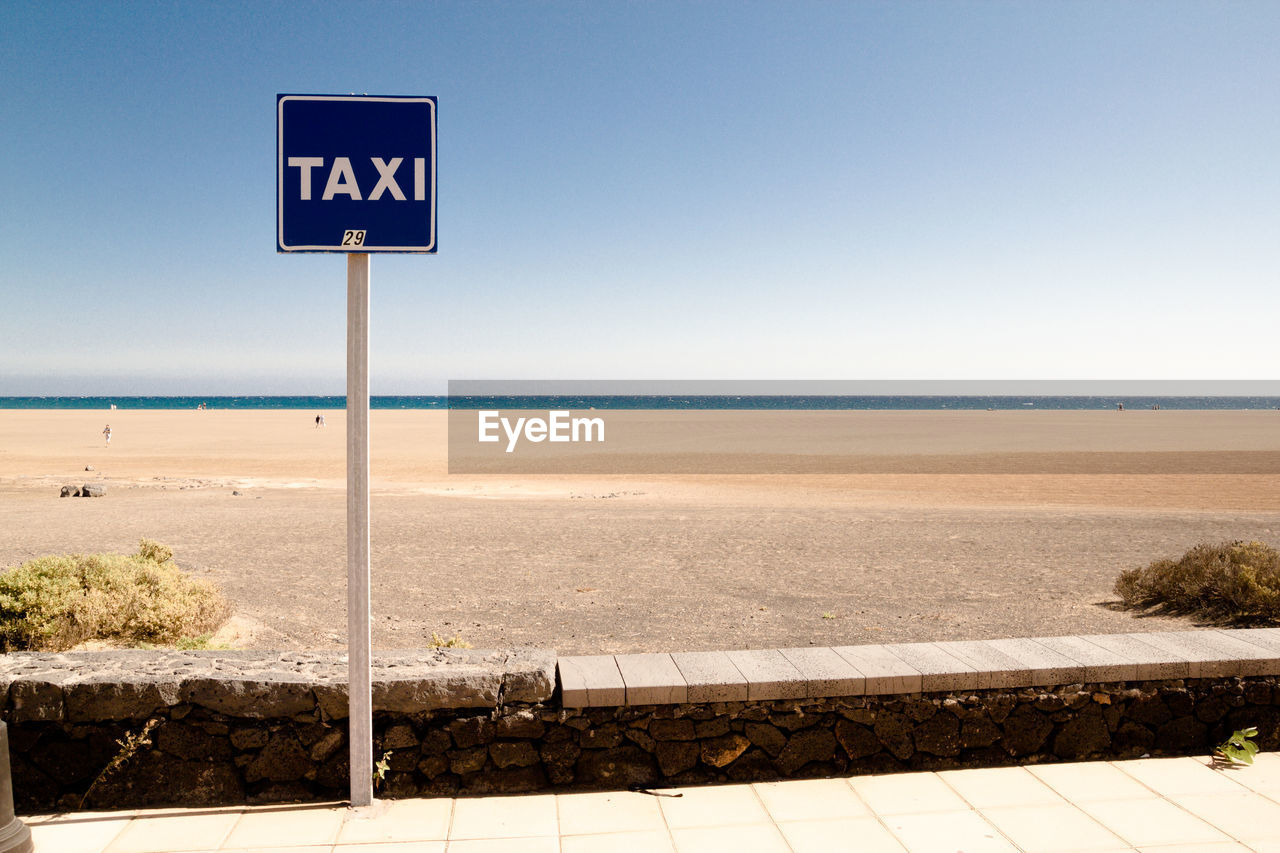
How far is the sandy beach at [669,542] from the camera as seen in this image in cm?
843

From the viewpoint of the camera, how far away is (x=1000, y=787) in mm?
3619

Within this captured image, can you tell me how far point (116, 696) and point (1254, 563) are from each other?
10132mm

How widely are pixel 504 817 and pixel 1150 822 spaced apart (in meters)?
2.55

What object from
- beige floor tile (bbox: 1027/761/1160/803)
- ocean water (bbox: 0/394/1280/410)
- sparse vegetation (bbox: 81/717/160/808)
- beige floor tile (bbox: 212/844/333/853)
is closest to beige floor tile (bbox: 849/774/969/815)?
beige floor tile (bbox: 1027/761/1160/803)

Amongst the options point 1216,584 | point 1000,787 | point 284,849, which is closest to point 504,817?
point 284,849

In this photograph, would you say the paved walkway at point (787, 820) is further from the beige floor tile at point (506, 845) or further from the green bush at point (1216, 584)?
the green bush at point (1216, 584)

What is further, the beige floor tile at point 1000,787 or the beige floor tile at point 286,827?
the beige floor tile at point 1000,787

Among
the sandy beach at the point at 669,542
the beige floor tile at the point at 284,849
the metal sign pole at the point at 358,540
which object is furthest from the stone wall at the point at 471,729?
the sandy beach at the point at 669,542

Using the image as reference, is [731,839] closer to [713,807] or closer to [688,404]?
[713,807]

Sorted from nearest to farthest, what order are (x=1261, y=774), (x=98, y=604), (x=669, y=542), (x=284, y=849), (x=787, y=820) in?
(x=284, y=849)
(x=787, y=820)
(x=1261, y=774)
(x=98, y=604)
(x=669, y=542)

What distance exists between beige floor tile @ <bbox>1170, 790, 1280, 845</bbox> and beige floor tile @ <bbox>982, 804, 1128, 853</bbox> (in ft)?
1.50

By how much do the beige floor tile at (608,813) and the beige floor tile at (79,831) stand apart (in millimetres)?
1719

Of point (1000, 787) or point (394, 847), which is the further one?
point (1000, 787)

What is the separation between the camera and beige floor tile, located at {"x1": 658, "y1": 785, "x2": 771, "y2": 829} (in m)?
3.36
